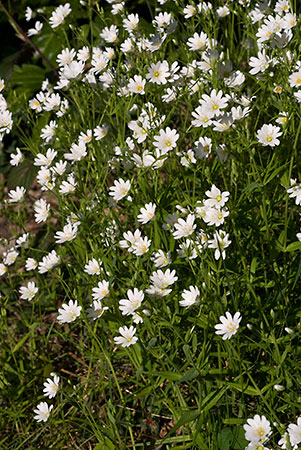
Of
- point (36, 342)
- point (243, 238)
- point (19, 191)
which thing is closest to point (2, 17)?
point (19, 191)

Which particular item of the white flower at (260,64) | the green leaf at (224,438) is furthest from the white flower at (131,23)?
the green leaf at (224,438)

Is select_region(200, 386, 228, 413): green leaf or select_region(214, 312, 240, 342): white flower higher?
select_region(214, 312, 240, 342): white flower

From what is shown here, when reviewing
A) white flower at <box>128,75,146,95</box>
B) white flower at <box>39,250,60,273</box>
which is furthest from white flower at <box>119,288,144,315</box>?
white flower at <box>128,75,146,95</box>

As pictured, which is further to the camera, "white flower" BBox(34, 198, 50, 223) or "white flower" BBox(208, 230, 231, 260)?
"white flower" BBox(34, 198, 50, 223)

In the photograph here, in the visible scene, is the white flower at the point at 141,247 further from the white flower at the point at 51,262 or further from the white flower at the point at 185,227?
the white flower at the point at 51,262

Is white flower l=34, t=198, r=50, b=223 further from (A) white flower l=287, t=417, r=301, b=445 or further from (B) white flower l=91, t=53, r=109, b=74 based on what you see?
(A) white flower l=287, t=417, r=301, b=445
